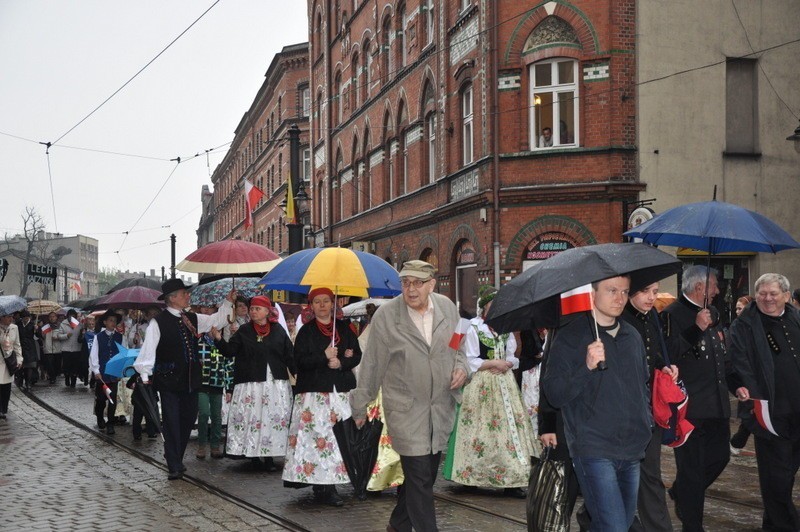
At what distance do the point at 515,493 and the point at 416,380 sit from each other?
2927 mm

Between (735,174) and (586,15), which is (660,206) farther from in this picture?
(586,15)

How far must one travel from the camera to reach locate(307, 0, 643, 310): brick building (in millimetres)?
20844

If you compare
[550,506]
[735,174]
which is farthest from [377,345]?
[735,174]

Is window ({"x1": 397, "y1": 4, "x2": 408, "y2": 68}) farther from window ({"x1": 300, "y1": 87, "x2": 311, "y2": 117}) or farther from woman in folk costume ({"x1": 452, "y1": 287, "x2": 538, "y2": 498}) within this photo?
woman in folk costume ({"x1": 452, "y1": 287, "x2": 538, "y2": 498})

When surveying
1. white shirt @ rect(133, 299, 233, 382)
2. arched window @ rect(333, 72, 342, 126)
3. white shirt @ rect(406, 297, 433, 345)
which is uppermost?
arched window @ rect(333, 72, 342, 126)

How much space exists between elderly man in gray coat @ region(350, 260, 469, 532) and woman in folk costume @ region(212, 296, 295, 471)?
3.83 meters

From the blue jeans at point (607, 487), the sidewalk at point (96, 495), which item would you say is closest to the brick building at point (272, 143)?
the sidewalk at point (96, 495)

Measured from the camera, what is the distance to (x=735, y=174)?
71.4 ft

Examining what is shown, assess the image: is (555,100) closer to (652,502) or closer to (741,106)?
(741,106)

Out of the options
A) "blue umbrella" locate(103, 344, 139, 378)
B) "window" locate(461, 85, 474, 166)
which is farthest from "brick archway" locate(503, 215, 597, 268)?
"blue umbrella" locate(103, 344, 139, 378)

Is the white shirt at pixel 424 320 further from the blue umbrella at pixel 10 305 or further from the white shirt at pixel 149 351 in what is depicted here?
the blue umbrella at pixel 10 305

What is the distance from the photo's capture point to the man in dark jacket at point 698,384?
705cm

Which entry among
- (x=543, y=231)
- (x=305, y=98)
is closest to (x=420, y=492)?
(x=543, y=231)

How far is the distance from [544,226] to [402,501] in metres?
15.1
